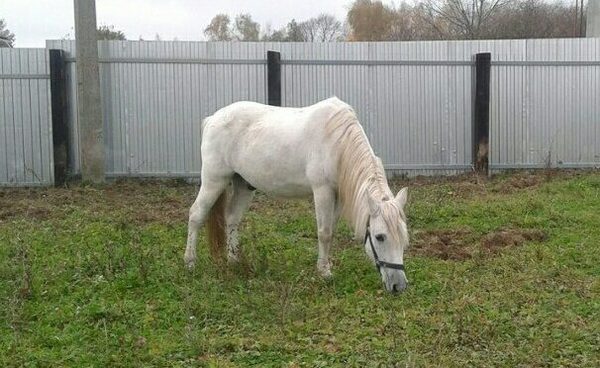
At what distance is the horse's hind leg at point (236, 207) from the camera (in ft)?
20.3

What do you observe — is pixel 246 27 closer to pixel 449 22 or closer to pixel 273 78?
pixel 449 22

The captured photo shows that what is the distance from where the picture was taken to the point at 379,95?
11539 mm

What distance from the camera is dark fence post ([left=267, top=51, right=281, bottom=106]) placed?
11062 millimetres

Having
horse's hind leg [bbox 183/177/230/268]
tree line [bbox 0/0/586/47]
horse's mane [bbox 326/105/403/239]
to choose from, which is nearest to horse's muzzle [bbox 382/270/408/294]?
horse's mane [bbox 326/105/403/239]

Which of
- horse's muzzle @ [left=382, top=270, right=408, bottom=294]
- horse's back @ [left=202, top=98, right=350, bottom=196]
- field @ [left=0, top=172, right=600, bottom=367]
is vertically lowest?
Result: field @ [left=0, top=172, right=600, bottom=367]

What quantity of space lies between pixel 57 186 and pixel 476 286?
24.2ft

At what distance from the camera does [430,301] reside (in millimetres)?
4883

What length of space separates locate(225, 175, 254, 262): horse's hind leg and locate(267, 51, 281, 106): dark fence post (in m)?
4.86

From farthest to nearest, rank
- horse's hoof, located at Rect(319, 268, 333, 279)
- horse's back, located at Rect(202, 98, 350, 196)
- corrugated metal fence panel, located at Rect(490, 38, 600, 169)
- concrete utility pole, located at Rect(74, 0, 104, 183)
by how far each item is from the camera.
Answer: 1. corrugated metal fence panel, located at Rect(490, 38, 600, 169)
2. concrete utility pole, located at Rect(74, 0, 104, 183)
3. horse's back, located at Rect(202, 98, 350, 196)
4. horse's hoof, located at Rect(319, 268, 333, 279)

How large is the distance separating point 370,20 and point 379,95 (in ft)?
93.2

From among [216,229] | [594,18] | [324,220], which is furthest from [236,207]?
[594,18]

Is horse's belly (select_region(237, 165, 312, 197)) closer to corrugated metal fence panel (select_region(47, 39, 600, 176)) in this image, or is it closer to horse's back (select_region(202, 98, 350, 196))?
horse's back (select_region(202, 98, 350, 196))

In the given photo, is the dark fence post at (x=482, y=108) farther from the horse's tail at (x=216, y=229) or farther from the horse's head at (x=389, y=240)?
the horse's head at (x=389, y=240)

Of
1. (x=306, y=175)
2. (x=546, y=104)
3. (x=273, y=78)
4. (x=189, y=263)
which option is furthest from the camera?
(x=546, y=104)
